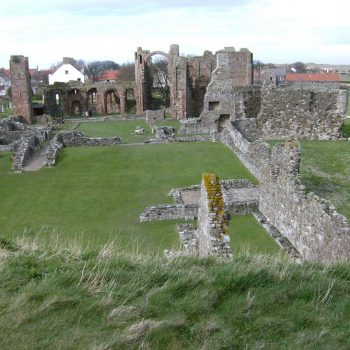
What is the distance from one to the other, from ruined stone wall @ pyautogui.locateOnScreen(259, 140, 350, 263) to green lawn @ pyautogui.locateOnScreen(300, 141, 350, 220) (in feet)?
7.78

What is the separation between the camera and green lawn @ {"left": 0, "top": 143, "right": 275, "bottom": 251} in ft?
43.8

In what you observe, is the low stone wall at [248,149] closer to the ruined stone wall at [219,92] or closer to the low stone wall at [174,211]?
the low stone wall at [174,211]

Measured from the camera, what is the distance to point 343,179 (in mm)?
18625

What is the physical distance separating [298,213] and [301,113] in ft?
56.9

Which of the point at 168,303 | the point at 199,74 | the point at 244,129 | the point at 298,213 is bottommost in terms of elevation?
the point at 298,213

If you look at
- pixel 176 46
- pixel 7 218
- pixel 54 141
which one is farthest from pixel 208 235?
pixel 176 46

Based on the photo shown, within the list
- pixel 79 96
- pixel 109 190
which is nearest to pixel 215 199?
pixel 109 190

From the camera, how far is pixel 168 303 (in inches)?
205

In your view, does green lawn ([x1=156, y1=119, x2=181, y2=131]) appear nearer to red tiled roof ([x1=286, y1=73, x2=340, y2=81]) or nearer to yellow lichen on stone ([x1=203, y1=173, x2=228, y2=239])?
yellow lichen on stone ([x1=203, y1=173, x2=228, y2=239])

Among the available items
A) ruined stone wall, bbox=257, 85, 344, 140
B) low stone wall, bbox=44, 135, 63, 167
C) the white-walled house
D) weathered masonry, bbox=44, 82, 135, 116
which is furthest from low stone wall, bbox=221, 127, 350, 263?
the white-walled house

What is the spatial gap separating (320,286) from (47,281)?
3.48 metres

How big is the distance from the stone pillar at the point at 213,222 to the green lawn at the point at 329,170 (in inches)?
234

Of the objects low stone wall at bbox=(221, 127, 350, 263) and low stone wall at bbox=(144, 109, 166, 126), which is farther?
low stone wall at bbox=(144, 109, 166, 126)

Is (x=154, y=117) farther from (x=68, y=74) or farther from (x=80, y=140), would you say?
(x=68, y=74)
